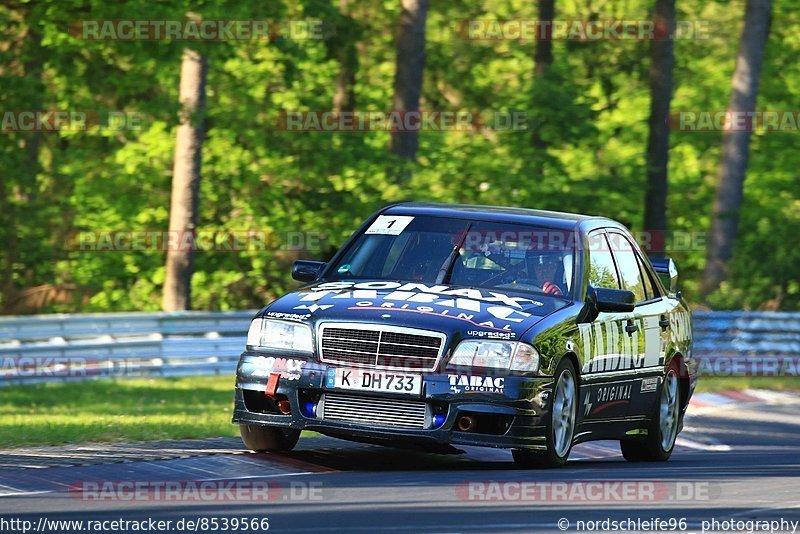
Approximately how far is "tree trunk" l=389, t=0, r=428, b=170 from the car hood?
63.5 feet

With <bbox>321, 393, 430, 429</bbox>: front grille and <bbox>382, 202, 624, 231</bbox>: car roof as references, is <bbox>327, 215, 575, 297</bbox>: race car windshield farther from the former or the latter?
<bbox>321, 393, 430, 429</bbox>: front grille

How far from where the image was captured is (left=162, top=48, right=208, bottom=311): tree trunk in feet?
91.6

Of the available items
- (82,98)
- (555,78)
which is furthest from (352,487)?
(555,78)

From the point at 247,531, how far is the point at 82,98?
20.1 m

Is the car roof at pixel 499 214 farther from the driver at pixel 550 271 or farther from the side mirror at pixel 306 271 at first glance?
the side mirror at pixel 306 271

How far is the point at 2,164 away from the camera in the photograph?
2464cm

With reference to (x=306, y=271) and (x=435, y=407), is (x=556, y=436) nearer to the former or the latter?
(x=435, y=407)

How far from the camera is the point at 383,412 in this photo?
394 inches

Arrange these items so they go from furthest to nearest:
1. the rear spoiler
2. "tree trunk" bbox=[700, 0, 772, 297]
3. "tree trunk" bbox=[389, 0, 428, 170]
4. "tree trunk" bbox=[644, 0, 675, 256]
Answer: "tree trunk" bbox=[644, 0, 675, 256], "tree trunk" bbox=[700, 0, 772, 297], "tree trunk" bbox=[389, 0, 428, 170], the rear spoiler

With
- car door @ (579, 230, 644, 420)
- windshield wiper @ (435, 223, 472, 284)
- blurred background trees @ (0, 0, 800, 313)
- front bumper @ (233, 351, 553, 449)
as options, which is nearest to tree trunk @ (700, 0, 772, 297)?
blurred background trees @ (0, 0, 800, 313)

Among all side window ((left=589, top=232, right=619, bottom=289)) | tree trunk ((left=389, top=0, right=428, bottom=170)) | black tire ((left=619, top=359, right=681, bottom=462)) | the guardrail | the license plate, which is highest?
tree trunk ((left=389, top=0, right=428, bottom=170))

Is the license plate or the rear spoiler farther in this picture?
the rear spoiler

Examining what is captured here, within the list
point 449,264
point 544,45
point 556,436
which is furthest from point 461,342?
point 544,45

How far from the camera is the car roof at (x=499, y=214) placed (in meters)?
11.5
